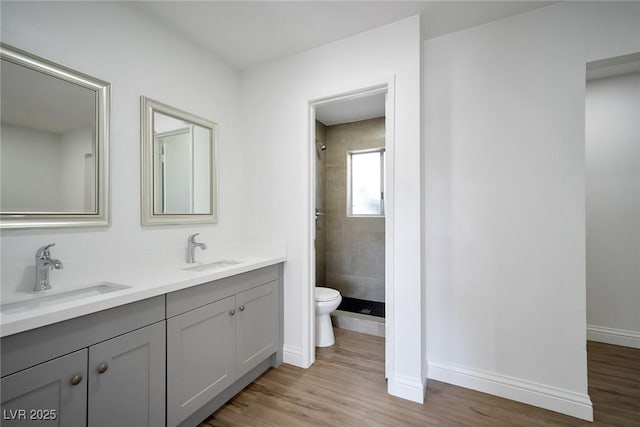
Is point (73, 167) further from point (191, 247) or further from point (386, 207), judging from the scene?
point (386, 207)

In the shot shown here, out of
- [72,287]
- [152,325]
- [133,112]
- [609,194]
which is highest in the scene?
[133,112]

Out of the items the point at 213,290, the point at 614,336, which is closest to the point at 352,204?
the point at 213,290

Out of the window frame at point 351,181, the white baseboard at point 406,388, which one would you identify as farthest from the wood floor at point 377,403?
the window frame at point 351,181

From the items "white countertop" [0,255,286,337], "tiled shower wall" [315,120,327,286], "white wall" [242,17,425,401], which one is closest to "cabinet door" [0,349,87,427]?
"white countertop" [0,255,286,337]

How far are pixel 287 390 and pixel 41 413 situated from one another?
1.28m

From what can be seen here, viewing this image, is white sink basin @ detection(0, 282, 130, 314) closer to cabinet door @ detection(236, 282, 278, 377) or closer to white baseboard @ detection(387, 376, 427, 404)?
cabinet door @ detection(236, 282, 278, 377)

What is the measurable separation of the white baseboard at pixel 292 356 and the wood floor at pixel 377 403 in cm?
5

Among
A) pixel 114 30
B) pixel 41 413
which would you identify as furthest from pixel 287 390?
pixel 114 30

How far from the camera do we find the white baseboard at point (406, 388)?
173cm

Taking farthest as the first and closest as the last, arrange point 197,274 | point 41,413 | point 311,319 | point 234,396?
point 311,319
point 234,396
point 197,274
point 41,413

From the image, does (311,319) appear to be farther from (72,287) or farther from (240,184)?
(72,287)

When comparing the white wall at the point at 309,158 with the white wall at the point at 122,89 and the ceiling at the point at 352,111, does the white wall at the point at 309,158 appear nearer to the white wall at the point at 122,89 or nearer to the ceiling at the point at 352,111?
the white wall at the point at 122,89

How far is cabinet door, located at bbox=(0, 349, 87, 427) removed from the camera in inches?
34.7

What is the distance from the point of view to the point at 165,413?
1319 millimetres
